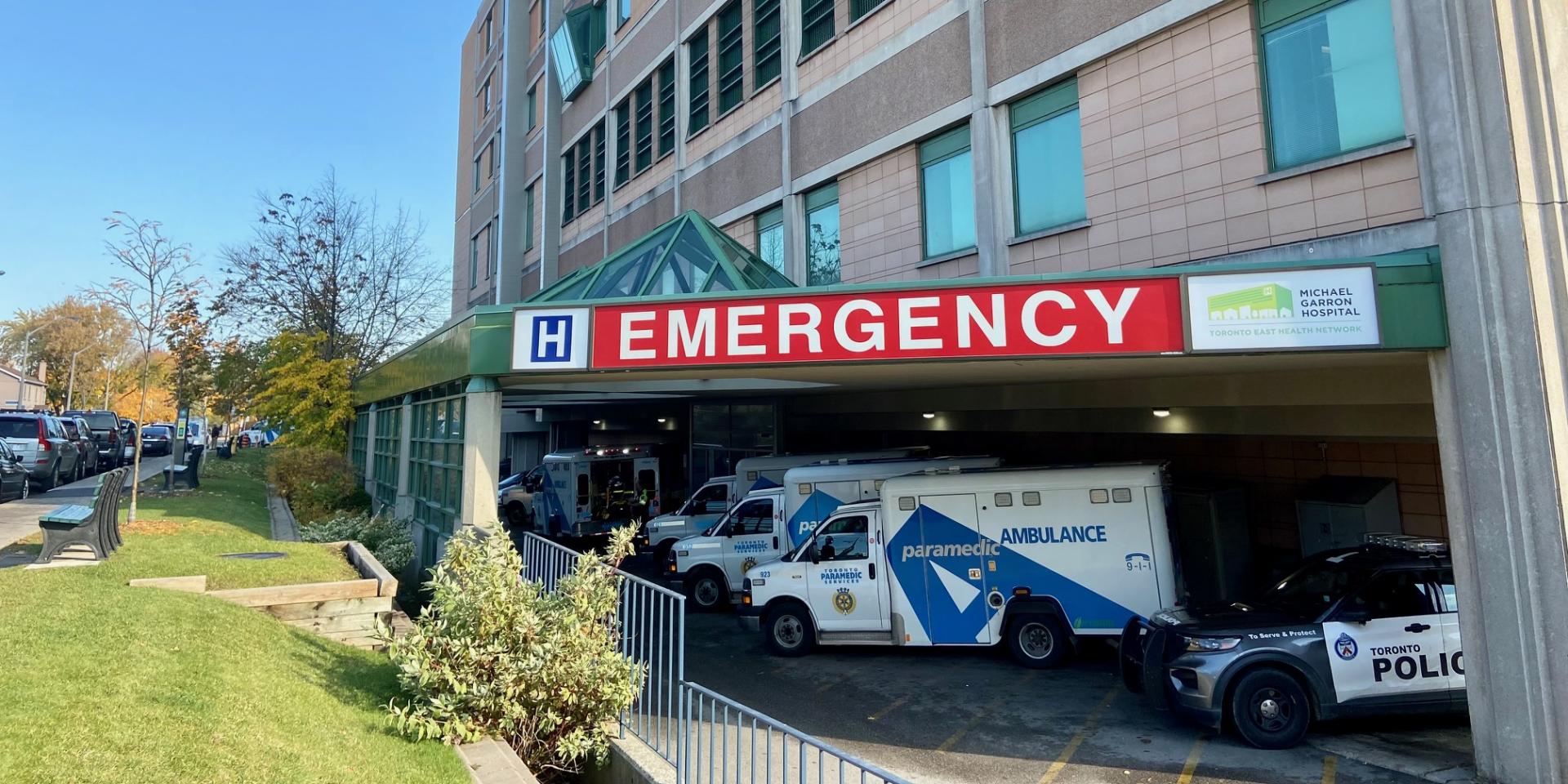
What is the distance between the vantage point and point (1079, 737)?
8.23 metres

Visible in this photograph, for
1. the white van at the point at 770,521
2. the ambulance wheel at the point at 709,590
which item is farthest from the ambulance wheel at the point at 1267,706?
the ambulance wheel at the point at 709,590

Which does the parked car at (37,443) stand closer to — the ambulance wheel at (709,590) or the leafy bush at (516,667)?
the ambulance wheel at (709,590)

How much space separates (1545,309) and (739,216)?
1432 centimetres

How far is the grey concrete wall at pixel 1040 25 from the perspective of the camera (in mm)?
11336

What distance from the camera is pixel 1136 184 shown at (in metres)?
11.1

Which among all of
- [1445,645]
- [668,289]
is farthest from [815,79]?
[1445,645]

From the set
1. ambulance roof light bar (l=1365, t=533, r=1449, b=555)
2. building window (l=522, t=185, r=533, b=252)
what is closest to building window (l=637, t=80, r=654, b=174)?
building window (l=522, t=185, r=533, b=252)

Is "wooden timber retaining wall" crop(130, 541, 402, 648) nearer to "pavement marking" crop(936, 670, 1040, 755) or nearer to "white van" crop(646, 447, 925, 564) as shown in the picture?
"pavement marking" crop(936, 670, 1040, 755)

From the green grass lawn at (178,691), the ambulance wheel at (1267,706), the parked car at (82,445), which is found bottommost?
the ambulance wheel at (1267,706)

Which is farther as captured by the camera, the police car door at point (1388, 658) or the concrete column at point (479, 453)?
the concrete column at point (479, 453)

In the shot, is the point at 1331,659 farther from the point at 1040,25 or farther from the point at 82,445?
the point at 82,445

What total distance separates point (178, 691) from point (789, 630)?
7.62 metres

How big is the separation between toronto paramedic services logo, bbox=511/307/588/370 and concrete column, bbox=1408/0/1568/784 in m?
8.31

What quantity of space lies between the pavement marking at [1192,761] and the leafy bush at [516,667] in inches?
188
